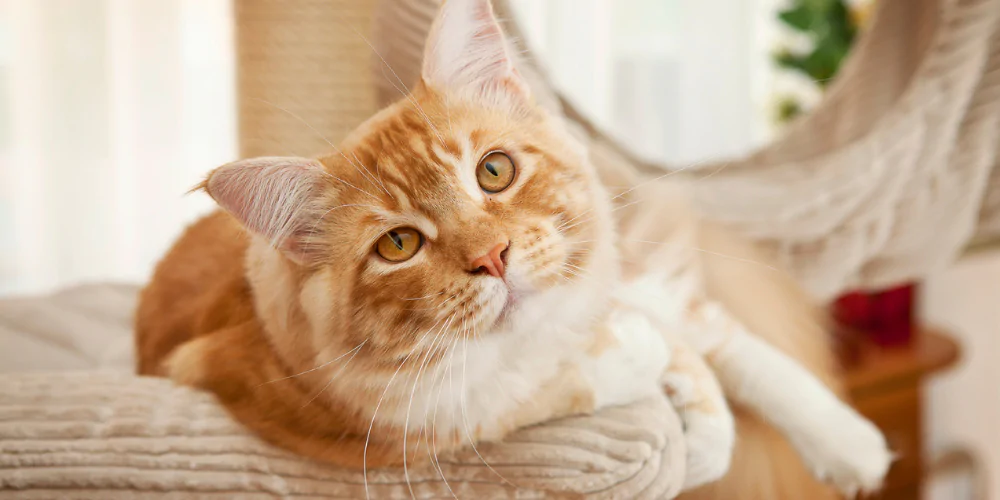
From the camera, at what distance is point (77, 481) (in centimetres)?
57

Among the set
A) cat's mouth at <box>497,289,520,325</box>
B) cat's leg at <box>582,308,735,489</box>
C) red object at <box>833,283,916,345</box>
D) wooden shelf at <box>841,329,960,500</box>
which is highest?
cat's mouth at <box>497,289,520,325</box>

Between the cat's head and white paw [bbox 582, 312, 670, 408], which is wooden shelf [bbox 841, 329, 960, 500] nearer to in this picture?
white paw [bbox 582, 312, 670, 408]

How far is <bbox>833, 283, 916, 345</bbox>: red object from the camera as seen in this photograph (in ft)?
5.63

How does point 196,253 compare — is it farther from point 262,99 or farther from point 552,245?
point 552,245

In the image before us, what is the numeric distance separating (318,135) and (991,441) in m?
2.00

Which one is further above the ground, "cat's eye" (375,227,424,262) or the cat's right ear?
the cat's right ear

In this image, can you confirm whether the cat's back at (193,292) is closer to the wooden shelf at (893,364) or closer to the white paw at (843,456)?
the white paw at (843,456)

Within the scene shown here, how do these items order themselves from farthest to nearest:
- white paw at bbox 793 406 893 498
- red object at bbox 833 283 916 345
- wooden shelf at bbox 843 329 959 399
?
red object at bbox 833 283 916 345 < wooden shelf at bbox 843 329 959 399 < white paw at bbox 793 406 893 498

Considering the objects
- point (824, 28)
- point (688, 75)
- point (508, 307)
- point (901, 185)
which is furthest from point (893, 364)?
point (508, 307)

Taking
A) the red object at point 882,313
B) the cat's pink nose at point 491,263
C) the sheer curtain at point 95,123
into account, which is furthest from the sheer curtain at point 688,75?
the cat's pink nose at point 491,263

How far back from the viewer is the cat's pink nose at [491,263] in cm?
53

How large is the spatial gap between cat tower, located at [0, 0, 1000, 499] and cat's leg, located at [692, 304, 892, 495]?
0.53ft

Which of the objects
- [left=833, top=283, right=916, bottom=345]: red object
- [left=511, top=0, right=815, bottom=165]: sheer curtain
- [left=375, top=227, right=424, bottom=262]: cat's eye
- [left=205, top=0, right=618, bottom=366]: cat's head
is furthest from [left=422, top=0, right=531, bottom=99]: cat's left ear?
[left=511, top=0, right=815, bottom=165]: sheer curtain

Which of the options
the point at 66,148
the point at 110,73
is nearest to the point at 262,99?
the point at 110,73
